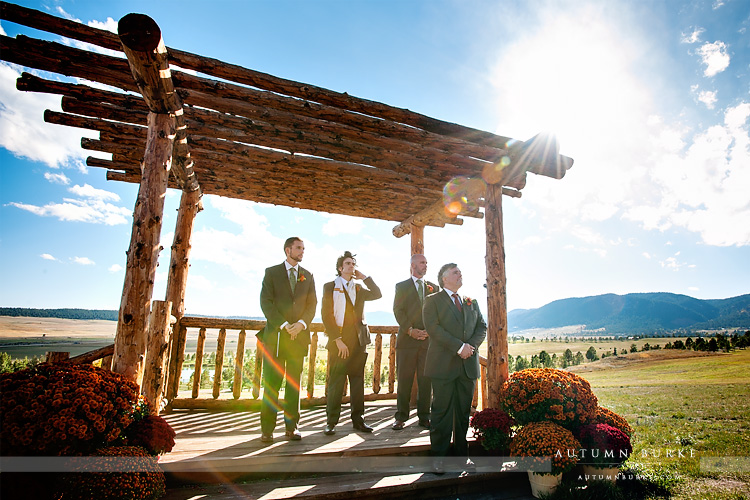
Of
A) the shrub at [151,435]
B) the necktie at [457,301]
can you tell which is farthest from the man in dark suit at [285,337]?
the necktie at [457,301]

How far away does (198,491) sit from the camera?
2957 millimetres

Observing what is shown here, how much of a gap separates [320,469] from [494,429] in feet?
6.62

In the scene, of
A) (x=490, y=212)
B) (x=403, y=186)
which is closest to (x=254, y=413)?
(x=403, y=186)

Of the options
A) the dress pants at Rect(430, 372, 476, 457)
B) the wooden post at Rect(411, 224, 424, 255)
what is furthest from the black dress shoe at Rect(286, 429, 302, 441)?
the wooden post at Rect(411, 224, 424, 255)

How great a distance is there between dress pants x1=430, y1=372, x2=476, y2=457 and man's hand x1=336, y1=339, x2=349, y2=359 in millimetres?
1164

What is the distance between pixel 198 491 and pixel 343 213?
5671mm

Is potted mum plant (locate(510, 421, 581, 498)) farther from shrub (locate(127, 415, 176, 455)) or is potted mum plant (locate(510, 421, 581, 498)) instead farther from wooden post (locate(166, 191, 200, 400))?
wooden post (locate(166, 191, 200, 400))

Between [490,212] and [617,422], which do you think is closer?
[617,422]

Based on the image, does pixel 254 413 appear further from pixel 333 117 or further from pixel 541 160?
pixel 541 160

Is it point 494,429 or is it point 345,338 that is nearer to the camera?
point 494,429

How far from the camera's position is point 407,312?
4973 mm

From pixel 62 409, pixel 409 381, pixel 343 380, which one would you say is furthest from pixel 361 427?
pixel 62 409

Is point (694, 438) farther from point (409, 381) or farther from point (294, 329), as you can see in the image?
point (294, 329)

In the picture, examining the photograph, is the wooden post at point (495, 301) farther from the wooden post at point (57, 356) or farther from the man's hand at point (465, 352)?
the wooden post at point (57, 356)
